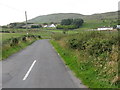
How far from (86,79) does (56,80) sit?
1418mm

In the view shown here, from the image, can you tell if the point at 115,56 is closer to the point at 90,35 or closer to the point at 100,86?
the point at 100,86

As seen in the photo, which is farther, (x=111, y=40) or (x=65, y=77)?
(x=111, y=40)

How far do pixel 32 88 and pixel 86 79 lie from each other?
275cm

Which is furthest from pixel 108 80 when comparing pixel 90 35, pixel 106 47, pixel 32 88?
pixel 90 35

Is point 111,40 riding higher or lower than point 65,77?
higher

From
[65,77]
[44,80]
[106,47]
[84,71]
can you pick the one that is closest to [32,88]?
[44,80]

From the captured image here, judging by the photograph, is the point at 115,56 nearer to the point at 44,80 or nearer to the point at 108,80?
the point at 108,80

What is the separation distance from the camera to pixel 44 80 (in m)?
10.1

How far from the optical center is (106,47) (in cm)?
1312

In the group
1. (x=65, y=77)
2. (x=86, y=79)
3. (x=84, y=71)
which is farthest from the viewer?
(x=84, y=71)

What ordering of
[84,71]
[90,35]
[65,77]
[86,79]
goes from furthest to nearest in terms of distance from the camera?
1. [90,35]
2. [84,71]
3. [65,77]
4. [86,79]

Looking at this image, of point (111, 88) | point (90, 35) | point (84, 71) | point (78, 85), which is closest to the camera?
point (111, 88)

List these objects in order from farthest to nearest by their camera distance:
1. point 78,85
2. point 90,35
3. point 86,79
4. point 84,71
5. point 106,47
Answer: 1. point 90,35
2. point 106,47
3. point 84,71
4. point 86,79
5. point 78,85

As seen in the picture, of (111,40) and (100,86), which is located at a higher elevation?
(111,40)
